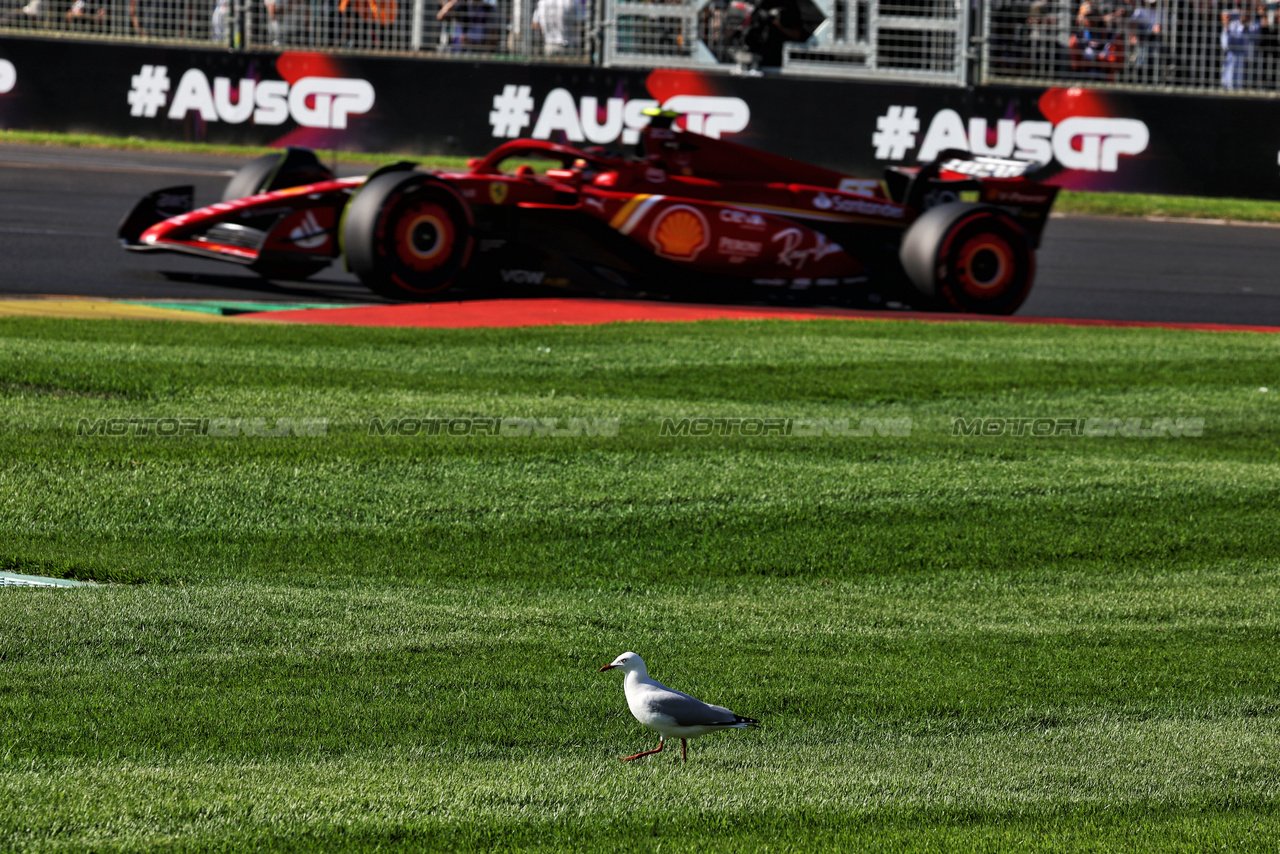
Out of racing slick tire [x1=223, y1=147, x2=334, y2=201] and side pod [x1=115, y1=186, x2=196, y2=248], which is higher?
racing slick tire [x1=223, y1=147, x2=334, y2=201]

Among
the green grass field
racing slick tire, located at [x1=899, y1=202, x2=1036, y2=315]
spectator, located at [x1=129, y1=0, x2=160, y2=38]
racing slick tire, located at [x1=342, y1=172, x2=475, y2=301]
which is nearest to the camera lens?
the green grass field

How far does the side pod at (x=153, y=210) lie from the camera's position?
11852 millimetres

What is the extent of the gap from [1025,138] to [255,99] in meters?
11.0

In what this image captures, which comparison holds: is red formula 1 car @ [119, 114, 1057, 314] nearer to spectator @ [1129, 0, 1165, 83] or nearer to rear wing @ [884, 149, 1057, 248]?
rear wing @ [884, 149, 1057, 248]

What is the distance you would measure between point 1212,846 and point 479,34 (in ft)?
61.0

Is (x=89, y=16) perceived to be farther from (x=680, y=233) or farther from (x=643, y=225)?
(x=680, y=233)

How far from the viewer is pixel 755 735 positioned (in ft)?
14.6

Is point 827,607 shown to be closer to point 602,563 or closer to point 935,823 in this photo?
point 602,563

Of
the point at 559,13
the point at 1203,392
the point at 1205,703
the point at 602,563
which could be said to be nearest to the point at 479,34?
the point at 559,13

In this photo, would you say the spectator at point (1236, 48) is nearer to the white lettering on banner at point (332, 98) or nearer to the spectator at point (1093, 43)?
the spectator at point (1093, 43)

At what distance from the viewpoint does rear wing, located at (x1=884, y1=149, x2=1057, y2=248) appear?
1280cm
